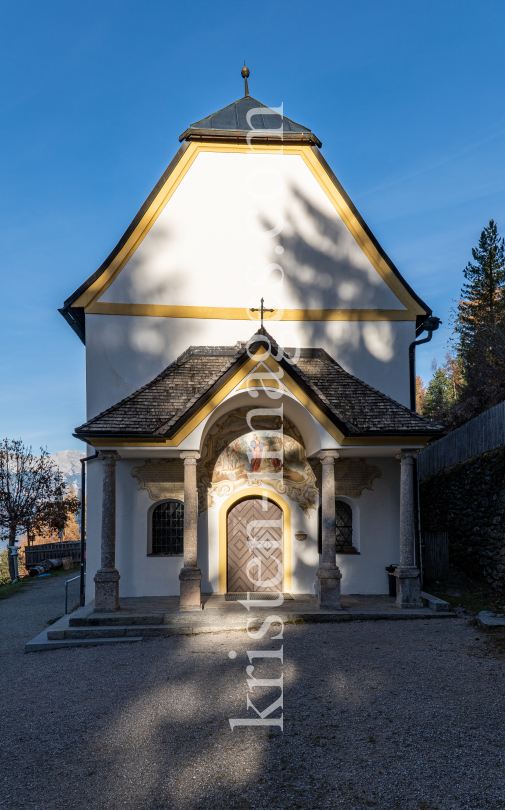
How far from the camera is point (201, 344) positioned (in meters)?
13.4

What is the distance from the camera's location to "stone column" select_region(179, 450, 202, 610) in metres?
10.5

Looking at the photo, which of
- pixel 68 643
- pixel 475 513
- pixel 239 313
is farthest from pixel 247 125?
pixel 68 643

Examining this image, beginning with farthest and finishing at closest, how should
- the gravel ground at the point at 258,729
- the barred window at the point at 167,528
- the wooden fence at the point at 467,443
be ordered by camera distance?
the wooden fence at the point at 467,443 → the barred window at the point at 167,528 → the gravel ground at the point at 258,729

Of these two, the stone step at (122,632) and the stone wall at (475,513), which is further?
the stone wall at (475,513)

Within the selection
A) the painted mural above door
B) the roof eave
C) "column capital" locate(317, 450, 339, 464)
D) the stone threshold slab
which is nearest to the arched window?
the painted mural above door

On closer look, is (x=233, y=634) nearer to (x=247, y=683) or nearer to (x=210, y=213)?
(x=247, y=683)

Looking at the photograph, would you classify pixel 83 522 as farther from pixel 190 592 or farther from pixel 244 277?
pixel 244 277

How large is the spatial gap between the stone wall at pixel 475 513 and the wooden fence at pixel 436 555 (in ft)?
0.78

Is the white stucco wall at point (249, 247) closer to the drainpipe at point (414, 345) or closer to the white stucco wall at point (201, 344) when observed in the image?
the white stucco wall at point (201, 344)

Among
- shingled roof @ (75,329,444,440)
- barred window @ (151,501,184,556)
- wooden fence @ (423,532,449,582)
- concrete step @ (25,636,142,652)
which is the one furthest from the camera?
wooden fence @ (423,532,449,582)

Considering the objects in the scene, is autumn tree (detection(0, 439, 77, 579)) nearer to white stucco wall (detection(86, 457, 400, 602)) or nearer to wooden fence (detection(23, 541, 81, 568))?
wooden fence (detection(23, 541, 81, 568))

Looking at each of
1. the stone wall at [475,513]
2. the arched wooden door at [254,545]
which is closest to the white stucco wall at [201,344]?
the stone wall at [475,513]

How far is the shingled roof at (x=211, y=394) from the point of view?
10.6 meters

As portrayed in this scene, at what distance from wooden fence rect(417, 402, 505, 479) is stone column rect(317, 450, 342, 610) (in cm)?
421
